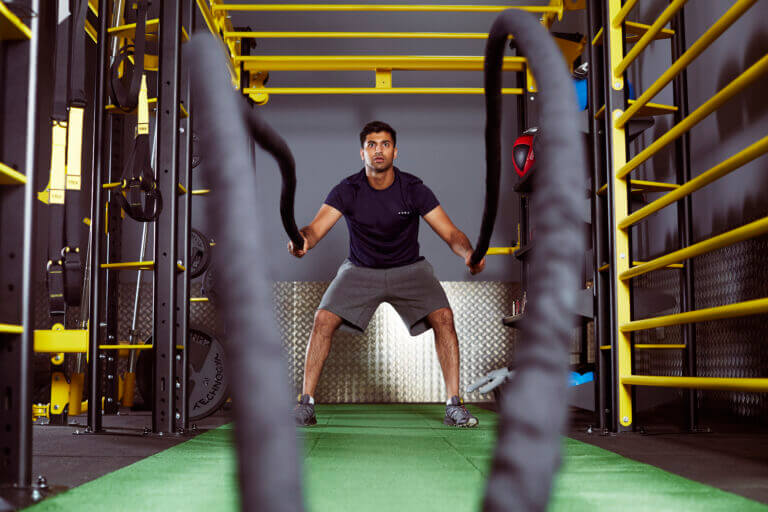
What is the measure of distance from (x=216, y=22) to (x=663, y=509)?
3819mm

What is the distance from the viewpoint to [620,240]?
2.90 metres

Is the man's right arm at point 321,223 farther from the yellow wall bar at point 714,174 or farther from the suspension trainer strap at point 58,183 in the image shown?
the yellow wall bar at point 714,174

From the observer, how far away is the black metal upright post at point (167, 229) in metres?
2.83

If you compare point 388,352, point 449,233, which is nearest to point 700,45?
point 449,233

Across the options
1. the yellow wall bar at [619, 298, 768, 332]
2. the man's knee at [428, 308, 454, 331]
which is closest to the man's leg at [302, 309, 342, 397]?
the man's knee at [428, 308, 454, 331]

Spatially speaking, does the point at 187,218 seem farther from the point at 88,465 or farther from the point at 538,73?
the point at 538,73

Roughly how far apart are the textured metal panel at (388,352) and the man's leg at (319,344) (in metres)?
1.61

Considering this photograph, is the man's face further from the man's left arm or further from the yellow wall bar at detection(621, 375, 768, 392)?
the yellow wall bar at detection(621, 375, 768, 392)

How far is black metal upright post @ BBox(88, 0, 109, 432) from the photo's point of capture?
285cm

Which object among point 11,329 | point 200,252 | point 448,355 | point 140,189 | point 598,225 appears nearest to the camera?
point 11,329

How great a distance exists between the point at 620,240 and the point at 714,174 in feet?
2.90

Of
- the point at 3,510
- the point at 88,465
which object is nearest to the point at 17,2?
the point at 3,510

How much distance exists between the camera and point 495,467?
1.70 ft

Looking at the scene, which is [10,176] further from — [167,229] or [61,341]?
[61,341]
